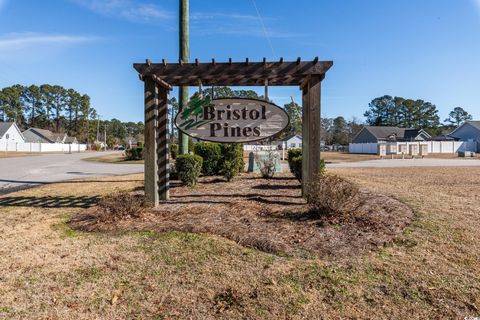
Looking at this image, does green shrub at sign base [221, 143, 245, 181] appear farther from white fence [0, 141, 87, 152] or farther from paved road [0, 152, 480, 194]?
white fence [0, 141, 87, 152]

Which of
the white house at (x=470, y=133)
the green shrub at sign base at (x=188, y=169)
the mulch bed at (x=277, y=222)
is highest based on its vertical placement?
the white house at (x=470, y=133)

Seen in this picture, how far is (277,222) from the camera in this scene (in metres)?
4.53

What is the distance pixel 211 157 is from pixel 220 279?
7.23 metres

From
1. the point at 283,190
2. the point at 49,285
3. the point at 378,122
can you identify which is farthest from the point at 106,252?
the point at 378,122

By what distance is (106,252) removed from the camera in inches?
136

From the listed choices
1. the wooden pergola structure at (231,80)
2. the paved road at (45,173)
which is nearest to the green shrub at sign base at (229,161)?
the wooden pergola structure at (231,80)

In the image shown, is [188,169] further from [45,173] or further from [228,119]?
[45,173]

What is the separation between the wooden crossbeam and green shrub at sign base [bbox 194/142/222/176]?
4287mm

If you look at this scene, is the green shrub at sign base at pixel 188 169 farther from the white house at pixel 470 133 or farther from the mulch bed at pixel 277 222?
the white house at pixel 470 133

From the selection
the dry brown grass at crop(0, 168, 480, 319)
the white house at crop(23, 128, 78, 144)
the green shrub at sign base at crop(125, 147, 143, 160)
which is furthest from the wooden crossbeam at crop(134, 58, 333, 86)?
the white house at crop(23, 128, 78, 144)

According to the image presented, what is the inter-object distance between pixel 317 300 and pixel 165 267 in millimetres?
1528

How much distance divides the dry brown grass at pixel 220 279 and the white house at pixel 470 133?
196 feet

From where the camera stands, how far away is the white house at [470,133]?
50688mm

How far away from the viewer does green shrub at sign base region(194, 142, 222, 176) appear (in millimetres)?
9844
